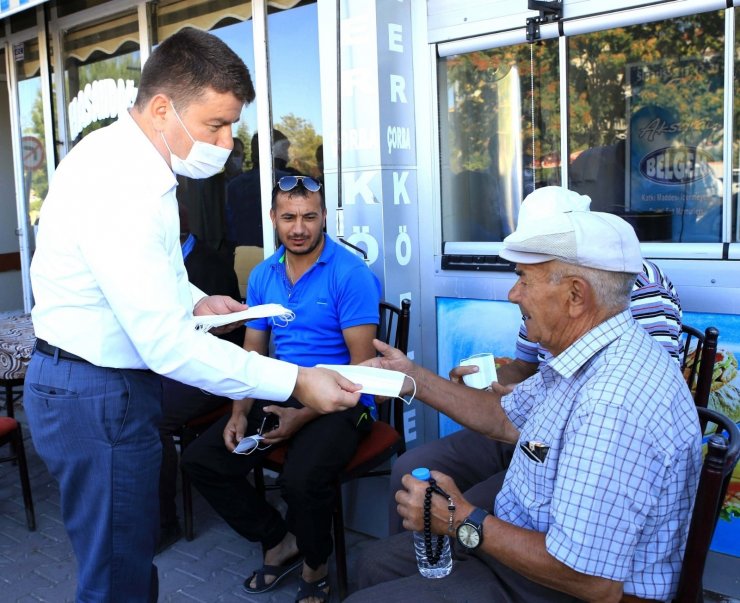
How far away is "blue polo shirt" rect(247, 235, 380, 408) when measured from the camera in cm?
316

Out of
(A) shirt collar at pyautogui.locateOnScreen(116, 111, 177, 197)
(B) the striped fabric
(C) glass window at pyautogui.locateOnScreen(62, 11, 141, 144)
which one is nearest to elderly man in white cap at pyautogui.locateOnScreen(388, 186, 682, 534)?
(B) the striped fabric

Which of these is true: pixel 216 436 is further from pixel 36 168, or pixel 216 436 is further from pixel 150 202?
pixel 36 168

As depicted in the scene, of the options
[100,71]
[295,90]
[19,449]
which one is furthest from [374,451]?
[100,71]

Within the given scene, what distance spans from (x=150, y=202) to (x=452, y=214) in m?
2.10

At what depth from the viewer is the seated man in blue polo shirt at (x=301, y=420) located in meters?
2.90

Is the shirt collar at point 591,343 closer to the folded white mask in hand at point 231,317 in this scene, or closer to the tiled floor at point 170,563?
the folded white mask in hand at point 231,317

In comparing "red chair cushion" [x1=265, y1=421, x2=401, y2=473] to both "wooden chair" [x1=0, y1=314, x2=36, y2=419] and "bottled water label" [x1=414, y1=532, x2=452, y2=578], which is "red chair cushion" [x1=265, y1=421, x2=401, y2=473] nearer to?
"bottled water label" [x1=414, y1=532, x2=452, y2=578]

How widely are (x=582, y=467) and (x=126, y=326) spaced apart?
3.76 ft

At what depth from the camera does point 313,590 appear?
3.01 m

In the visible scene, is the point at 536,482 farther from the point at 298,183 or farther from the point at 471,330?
the point at 298,183

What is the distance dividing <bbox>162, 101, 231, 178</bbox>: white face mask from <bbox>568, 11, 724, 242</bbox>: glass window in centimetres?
182

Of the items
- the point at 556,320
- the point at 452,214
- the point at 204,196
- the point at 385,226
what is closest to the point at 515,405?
the point at 556,320

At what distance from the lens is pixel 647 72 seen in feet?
10.8

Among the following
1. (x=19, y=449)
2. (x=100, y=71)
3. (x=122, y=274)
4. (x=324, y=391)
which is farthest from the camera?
(x=100, y=71)
